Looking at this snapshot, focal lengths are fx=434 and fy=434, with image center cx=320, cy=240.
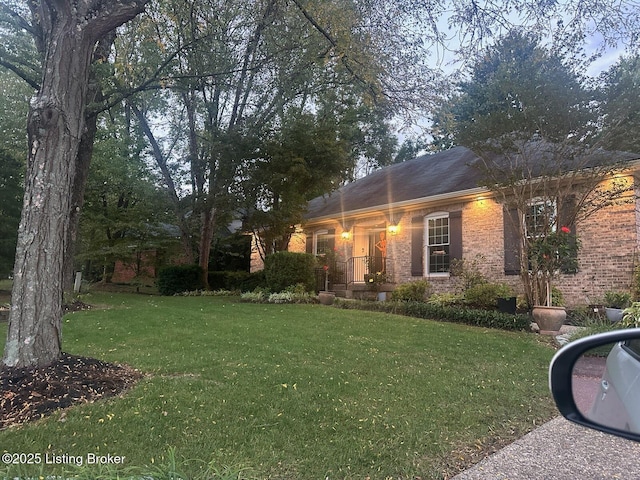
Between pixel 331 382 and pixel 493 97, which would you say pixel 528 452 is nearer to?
pixel 331 382

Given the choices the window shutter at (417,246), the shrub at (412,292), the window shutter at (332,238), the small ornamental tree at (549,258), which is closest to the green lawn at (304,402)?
the small ornamental tree at (549,258)

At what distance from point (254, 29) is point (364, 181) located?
34.1 ft

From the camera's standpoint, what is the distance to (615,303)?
904 centimetres

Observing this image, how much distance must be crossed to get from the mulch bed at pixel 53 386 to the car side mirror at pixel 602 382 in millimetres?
3407

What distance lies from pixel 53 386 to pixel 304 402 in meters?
2.06

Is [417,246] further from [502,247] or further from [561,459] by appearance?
[561,459]

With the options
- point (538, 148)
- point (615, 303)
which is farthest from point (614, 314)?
point (538, 148)

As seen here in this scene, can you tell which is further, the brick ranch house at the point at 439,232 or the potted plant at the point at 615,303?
the brick ranch house at the point at 439,232

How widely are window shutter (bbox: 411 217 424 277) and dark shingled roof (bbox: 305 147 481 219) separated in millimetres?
830

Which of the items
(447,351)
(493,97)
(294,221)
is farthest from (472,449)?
(294,221)

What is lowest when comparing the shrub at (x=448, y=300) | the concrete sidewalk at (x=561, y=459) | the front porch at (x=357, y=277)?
the concrete sidewalk at (x=561, y=459)

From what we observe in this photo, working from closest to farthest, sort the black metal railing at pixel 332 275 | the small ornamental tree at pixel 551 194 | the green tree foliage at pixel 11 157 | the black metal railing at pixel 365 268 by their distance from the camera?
1. the small ornamental tree at pixel 551 194
2. the green tree foliage at pixel 11 157
3. the black metal railing at pixel 365 268
4. the black metal railing at pixel 332 275

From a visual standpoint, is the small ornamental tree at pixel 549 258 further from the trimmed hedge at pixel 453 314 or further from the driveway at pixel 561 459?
the driveway at pixel 561 459

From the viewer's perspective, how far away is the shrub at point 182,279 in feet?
57.1
